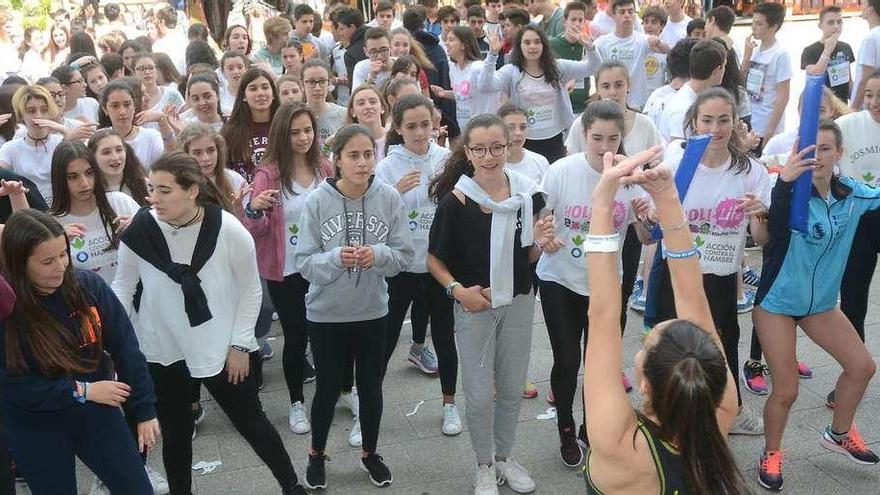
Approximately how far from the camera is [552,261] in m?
4.48

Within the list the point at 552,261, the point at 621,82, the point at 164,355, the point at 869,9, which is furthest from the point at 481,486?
the point at 869,9

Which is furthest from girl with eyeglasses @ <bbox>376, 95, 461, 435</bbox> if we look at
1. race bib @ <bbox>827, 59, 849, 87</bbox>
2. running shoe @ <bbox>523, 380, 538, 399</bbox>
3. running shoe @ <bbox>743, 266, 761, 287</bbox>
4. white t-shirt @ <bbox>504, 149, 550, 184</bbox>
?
race bib @ <bbox>827, 59, 849, 87</bbox>

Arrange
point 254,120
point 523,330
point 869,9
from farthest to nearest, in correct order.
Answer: point 869,9, point 254,120, point 523,330

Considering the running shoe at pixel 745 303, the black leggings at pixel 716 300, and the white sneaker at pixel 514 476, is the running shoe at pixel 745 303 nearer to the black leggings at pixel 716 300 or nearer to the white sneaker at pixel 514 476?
the black leggings at pixel 716 300

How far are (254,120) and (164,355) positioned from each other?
2290 millimetres

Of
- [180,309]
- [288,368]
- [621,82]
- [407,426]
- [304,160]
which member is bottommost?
[407,426]

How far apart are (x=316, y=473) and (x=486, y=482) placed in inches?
33.0

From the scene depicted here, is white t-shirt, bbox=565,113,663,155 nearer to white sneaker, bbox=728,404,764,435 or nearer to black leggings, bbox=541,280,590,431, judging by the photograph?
black leggings, bbox=541,280,590,431

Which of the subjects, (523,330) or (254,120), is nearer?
(523,330)

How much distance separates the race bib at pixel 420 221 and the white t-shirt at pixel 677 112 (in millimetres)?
2041

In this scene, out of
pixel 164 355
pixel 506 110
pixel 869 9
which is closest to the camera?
pixel 164 355

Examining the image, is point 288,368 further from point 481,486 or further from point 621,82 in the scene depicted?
point 621,82

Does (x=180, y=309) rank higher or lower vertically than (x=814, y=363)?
higher

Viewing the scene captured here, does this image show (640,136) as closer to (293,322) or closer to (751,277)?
(751,277)
